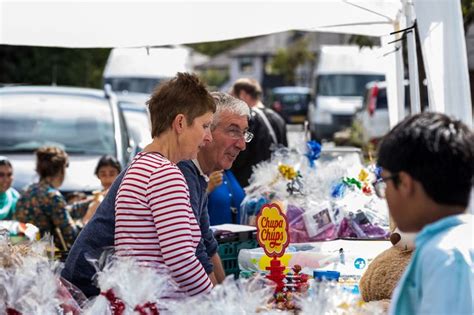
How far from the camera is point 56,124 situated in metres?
10.5

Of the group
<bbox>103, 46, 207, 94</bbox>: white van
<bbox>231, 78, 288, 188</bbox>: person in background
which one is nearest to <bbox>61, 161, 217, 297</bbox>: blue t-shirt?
<bbox>231, 78, 288, 188</bbox>: person in background

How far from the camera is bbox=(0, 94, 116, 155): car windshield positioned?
10.2 meters

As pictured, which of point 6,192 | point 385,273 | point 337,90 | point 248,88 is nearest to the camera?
point 385,273

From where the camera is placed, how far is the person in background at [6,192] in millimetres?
8430

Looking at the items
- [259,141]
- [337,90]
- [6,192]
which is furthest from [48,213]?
[337,90]

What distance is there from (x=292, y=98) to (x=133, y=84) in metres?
12.6

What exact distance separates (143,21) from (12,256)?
361 cm

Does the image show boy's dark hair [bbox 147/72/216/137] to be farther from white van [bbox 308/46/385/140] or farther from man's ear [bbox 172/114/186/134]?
white van [bbox 308/46/385/140]

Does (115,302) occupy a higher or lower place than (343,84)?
higher

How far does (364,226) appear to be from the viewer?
20.1ft

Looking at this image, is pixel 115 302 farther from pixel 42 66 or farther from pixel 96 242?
pixel 42 66

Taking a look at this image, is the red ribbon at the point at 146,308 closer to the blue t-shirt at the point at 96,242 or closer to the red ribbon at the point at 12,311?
the red ribbon at the point at 12,311

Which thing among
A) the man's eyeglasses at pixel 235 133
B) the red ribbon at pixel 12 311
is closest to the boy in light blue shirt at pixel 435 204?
the red ribbon at pixel 12 311

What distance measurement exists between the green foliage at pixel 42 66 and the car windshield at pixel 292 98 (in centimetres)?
718
